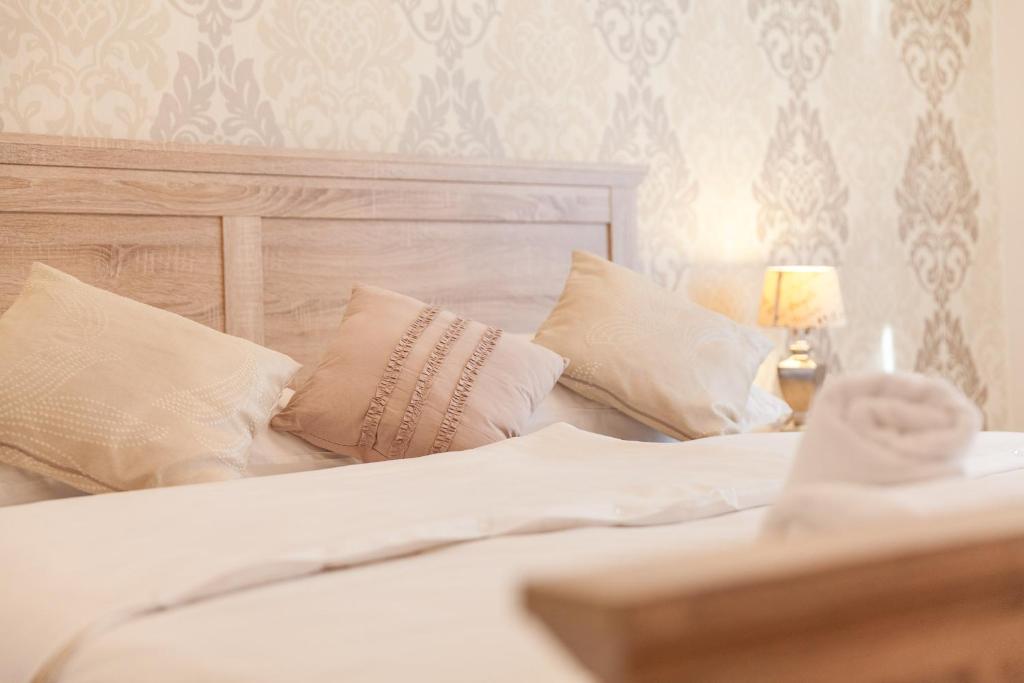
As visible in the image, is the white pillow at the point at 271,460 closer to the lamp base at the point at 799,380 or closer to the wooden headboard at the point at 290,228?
the wooden headboard at the point at 290,228

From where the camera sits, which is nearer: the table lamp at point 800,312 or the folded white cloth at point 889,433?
the folded white cloth at point 889,433

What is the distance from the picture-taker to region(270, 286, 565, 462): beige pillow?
2.30 meters

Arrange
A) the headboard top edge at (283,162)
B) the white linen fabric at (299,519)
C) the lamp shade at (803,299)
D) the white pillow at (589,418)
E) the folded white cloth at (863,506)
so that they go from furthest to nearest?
the lamp shade at (803,299), the white pillow at (589,418), the headboard top edge at (283,162), the white linen fabric at (299,519), the folded white cloth at (863,506)

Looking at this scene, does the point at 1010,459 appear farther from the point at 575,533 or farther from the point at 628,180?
the point at 628,180

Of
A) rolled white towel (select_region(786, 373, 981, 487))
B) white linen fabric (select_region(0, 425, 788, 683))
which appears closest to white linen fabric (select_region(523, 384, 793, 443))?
white linen fabric (select_region(0, 425, 788, 683))

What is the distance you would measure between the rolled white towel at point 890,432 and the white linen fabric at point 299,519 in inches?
18.2

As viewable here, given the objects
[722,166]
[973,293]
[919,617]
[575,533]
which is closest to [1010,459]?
[575,533]

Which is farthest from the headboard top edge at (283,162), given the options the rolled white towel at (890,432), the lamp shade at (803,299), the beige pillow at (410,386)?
the rolled white towel at (890,432)

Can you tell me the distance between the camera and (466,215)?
3.01 m

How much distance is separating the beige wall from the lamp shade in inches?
49.3

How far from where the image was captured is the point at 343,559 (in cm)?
132

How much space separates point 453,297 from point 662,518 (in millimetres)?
1472

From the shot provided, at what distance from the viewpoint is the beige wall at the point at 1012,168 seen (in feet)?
14.2

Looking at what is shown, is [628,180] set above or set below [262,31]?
below
